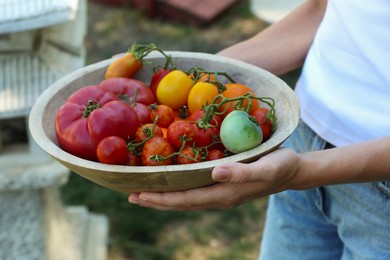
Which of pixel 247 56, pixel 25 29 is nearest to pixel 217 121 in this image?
pixel 247 56

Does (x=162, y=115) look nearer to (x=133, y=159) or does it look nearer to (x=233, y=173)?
(x=133, y=159)

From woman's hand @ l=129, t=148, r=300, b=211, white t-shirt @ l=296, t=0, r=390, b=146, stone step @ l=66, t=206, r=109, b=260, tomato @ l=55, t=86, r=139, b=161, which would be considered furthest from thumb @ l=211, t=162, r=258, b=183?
stone step @ l=66, t=206, r=109, b=260

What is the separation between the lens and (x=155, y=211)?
2713mm

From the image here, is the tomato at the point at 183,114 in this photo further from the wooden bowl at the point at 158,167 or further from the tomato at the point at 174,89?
the wooden bowl at the point at 158,167

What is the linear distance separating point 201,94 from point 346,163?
0.92ft

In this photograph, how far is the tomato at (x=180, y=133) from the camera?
109cm

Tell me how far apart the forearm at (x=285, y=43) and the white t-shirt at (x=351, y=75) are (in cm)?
9

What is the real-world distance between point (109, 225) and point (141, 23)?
6.40 feet

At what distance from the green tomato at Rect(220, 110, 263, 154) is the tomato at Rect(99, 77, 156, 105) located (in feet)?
0.68

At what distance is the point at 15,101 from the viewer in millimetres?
1798

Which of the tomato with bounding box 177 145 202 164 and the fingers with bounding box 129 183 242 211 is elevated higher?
the tomato with bounding box 177 145 202 164

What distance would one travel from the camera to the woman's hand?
99 cm

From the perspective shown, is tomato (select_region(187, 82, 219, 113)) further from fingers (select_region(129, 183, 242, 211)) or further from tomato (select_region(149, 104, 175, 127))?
fingers (select_region(129, 183, 242, 211))

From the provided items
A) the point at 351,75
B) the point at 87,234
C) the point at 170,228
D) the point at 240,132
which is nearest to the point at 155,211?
the point at 170,228
